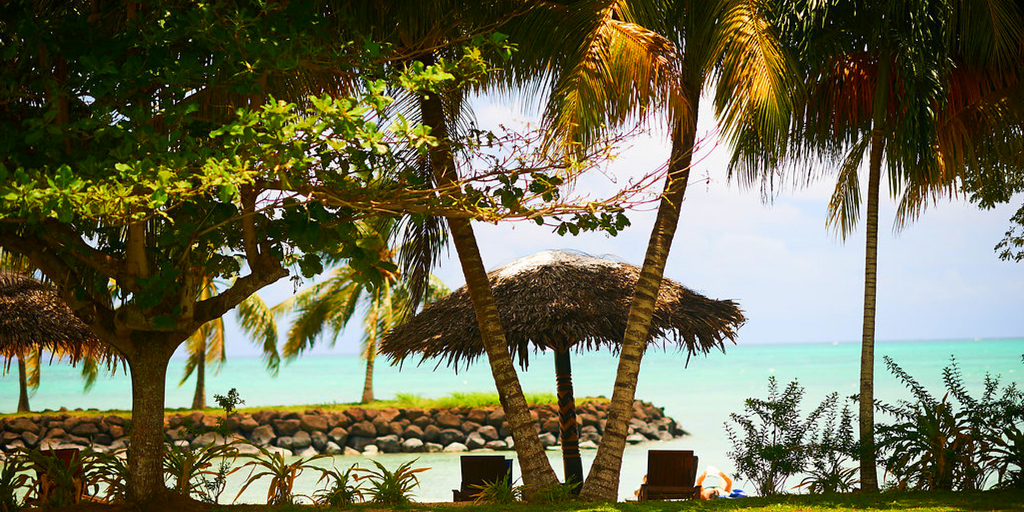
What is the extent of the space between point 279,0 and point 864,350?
552 cm

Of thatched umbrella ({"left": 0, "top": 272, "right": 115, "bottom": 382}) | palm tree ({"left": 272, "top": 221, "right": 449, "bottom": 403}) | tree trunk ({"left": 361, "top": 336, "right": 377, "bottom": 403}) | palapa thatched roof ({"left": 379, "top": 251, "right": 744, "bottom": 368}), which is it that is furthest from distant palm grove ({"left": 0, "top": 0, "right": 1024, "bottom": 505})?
tree trunk ({"left": 361, "top": 336, "right": 377, "bottom": 403})

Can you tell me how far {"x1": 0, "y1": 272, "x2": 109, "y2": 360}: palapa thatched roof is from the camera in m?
11.8

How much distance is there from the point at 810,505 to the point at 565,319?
2897mm

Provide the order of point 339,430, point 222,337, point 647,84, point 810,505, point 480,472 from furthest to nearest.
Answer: point 222,337, point 339,430, point 480,472, point 810,505, point 647,84

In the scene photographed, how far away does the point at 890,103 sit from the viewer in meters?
7.41

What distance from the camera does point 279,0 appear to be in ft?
17.5

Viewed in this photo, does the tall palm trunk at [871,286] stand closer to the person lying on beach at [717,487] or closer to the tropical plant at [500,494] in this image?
the person lying on beach at [717,487]

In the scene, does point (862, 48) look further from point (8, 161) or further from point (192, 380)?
point (192, 380)

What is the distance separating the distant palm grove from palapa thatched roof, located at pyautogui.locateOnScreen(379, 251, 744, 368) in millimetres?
410

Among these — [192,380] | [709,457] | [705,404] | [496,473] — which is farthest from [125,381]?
[496,473]

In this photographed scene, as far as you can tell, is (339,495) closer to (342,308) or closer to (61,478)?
(61,478)

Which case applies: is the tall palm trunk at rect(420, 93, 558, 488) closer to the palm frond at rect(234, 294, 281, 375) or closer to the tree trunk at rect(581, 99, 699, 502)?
the tree trunk at rect(581, 99, 699, 502)

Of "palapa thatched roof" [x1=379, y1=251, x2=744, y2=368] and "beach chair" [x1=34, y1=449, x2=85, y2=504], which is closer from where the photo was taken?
"beach chair" [x1=34, y1=449, x2=85, y2=504]

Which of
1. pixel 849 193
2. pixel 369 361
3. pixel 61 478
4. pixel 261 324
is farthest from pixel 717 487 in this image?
pixel 261 324
